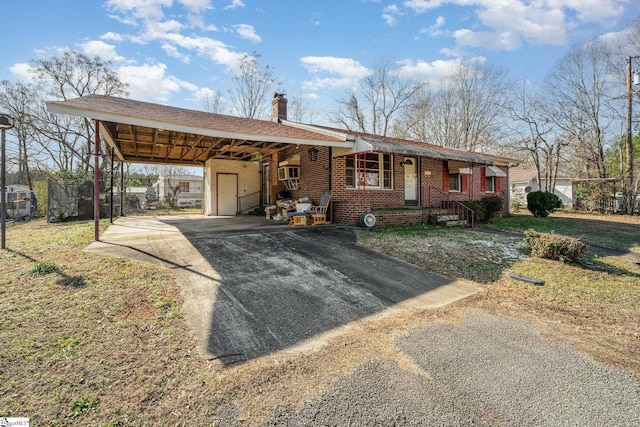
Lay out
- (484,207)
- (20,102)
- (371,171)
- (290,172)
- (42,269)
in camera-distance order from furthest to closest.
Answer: (20,102) < (484,207) < (290,172) < (371,171) < (42,269)

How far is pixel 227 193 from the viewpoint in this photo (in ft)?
47.5

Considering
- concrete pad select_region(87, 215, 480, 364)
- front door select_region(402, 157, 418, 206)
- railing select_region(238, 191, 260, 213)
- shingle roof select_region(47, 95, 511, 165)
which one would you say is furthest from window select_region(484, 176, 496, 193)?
railing select_region(238, 191, 260, 213)

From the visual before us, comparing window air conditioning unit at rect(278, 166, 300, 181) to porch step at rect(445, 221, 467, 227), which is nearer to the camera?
porch step at rect(445, 221, 467, 227)

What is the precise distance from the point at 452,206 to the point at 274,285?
10163mm

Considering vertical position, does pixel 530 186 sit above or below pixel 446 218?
above

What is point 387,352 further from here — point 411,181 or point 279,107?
point 279,107

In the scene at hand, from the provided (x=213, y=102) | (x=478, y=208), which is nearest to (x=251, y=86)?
(x=213, y=102)

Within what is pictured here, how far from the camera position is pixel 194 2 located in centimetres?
833

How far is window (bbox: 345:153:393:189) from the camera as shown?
10375 millimetres

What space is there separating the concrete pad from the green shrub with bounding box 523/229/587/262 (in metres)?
2.83

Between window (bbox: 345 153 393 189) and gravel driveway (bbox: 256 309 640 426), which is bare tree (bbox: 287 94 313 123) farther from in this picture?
gravel driveway (bbox: 256 309 640 426)

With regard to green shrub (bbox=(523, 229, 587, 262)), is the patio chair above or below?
above

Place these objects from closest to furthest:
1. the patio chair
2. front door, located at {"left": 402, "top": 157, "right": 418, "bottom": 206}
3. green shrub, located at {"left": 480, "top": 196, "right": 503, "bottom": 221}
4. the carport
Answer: the carport, the patio chair, front door, located at {"left": 402, "top": 157, "right": 418, "bottom": 206}, green shrub, located at {"left": 480, "top": 196, "right": 503, "bottom": 221}

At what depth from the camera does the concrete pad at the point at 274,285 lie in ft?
10.4
